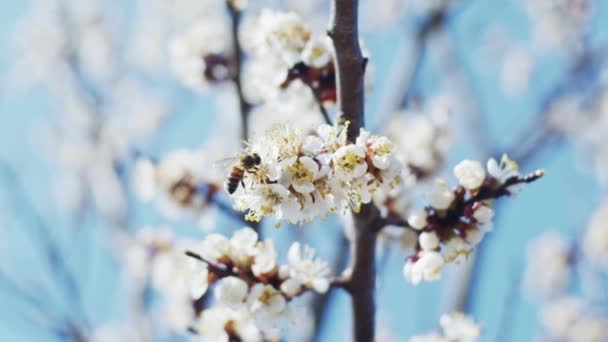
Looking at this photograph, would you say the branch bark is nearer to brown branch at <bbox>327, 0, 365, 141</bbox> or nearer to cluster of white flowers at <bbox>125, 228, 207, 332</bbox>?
brown branch at <bbox>327, 0, 365, 141</bbox>

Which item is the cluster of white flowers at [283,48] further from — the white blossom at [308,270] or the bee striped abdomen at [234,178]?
the bee striped abdomen at [234,178]

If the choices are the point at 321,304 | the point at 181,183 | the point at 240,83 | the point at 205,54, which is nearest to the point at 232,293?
the point at 240,83

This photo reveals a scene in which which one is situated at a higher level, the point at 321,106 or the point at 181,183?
the point at 181,183

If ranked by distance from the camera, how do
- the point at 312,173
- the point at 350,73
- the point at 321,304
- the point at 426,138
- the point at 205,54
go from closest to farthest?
the point at 312,173 < the point at 350,73 < the point at 205,54 < the point at 426,138 < the point at 321,304

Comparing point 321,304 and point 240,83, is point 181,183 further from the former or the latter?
point 321,304

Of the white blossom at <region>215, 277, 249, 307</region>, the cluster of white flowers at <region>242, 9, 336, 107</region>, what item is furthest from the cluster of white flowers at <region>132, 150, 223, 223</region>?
the white blossom at <region>215, 277, 249, 307</region>

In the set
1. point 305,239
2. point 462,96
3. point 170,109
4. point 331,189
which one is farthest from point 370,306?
point 170,109

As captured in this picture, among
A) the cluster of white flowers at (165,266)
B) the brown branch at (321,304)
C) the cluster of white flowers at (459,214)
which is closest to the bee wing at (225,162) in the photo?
the cluster of white flowers at (459,214)
